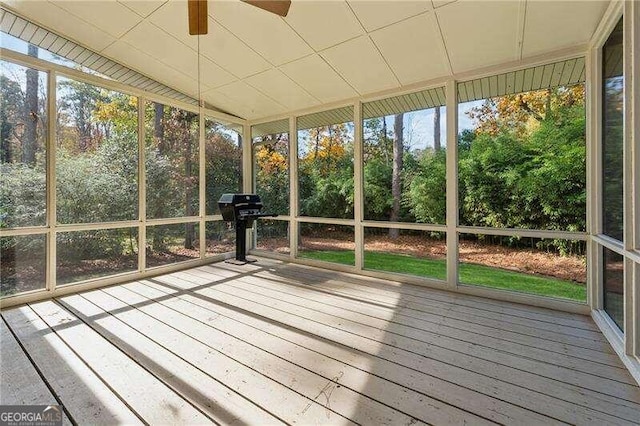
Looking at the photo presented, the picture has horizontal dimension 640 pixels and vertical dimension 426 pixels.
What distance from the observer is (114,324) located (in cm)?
259

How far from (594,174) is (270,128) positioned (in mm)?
4844

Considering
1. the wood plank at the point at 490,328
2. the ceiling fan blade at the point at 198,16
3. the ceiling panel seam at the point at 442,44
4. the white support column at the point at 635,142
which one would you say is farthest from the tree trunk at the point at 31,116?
the white support column at the point at 635,142

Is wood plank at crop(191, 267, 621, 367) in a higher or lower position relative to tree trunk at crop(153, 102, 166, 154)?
lower

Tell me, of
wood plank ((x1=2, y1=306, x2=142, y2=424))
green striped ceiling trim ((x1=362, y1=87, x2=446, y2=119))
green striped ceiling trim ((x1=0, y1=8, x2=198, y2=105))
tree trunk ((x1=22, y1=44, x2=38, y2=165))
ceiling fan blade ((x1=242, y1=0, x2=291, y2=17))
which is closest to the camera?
wood plank ((x1=2, y1=306, x2=142, y2=424))

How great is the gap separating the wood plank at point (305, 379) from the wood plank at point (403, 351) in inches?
18.9

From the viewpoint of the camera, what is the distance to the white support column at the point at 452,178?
11.6 ft

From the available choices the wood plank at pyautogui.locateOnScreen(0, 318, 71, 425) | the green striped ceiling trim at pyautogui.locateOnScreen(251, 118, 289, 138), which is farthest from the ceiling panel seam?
the wood plank at pyautogui.locateOnScreen(0, 318, 71, 425)

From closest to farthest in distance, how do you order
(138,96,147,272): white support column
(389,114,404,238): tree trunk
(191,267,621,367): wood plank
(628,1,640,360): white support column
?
(628,1,640,360): white support column < (191,267,621,367): wood plank < (138,96,147,272): white support column < (389,114,404,238): tree trunk

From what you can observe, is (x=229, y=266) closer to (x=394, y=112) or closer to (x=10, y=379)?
(x=10, y=379)

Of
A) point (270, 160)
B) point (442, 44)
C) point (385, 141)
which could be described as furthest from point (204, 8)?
point (385, 141)

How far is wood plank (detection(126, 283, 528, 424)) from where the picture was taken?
1522 millimetres

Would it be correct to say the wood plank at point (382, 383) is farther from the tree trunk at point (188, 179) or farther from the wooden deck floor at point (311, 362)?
the tree trunk at point (188, 179)

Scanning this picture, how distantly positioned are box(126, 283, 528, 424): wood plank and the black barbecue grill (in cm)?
230

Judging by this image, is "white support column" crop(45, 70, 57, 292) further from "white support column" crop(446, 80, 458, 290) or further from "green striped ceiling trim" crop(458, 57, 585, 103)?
"green striped ceiling trim" crop(458, 57, 585, 103)
